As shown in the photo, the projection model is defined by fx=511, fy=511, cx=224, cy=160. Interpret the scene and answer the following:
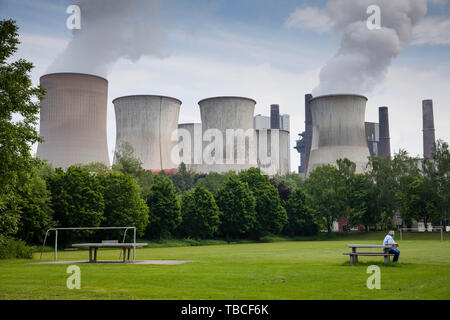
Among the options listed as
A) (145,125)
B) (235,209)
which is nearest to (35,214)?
(235,209)

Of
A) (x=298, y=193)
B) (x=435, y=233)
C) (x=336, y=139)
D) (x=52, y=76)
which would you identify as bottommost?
(x=435, y=233)

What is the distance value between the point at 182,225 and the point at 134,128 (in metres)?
18.2

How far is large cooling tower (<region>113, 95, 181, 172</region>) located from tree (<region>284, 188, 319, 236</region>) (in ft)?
54.9

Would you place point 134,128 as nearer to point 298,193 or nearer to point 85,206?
point 298,193

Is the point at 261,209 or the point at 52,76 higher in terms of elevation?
the point at 52,76

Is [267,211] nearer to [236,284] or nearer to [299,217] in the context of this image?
[299,217]

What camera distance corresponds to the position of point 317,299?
7.67 m

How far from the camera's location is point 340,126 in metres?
56.0

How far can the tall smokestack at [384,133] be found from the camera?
355ft

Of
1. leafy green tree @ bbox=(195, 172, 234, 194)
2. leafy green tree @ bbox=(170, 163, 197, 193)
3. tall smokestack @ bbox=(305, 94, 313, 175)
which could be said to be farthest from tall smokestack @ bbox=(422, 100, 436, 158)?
leafy green tree @ bbox=(195, 172, 234, 194)

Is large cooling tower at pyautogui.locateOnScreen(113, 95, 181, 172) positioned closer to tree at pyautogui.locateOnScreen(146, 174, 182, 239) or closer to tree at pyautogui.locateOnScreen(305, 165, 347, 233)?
tree at pyautogui.locateOnScreen(146, 174, 182, 239)

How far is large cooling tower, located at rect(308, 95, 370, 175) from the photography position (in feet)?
182

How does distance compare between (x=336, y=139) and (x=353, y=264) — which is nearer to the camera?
(x=353, y=264)
